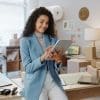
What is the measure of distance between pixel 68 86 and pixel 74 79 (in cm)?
30

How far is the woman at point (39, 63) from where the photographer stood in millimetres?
1562

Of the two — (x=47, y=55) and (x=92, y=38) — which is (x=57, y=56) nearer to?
(x=47, y=55)

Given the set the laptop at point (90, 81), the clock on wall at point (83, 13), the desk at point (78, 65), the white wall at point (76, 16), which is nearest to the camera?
the laptop at point (90, 81)

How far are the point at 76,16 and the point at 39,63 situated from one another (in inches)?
143

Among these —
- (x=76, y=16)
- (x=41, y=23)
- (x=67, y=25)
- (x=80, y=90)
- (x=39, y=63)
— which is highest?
(x=76, y=16)

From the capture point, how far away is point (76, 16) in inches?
197

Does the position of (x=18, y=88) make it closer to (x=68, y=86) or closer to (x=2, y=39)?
(x=68, y=86)

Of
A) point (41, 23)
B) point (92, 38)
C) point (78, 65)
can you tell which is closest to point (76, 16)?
point (92, 38)

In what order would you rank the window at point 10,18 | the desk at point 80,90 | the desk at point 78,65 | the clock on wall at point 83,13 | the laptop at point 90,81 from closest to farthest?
the desk at point 80,90 → the laptop at point 90,81 → the desk at point 78,65 → the clock on wall at point 83,13 → the window at point 10,18

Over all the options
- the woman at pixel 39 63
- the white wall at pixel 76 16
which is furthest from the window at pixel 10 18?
the woman at pixel 39 63

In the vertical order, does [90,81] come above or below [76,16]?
below

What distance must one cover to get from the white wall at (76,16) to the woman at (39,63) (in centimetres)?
296

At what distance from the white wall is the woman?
2.96m

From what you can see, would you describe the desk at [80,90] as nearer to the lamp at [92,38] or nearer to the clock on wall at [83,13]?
the lamp at [92,38]
